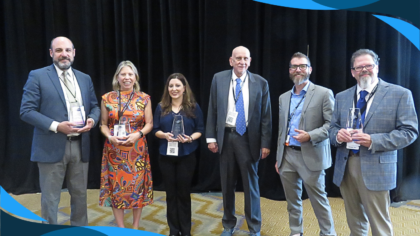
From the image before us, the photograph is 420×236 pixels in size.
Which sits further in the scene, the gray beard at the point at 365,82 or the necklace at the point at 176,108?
the necklace at the point at 176,108

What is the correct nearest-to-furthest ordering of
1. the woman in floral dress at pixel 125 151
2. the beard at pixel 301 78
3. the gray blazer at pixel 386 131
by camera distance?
the gray blazer at pixel 386 131
the beard at pixel 301 78
the woman in floral dress at pixel 125 151

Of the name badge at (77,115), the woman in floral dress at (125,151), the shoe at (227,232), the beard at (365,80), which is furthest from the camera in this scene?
the shoe at (227,232)

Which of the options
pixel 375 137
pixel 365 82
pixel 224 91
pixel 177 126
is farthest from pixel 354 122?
pixel 177 126

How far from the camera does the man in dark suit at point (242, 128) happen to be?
2.58 m

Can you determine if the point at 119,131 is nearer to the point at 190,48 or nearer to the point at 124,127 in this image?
the point at 124,127

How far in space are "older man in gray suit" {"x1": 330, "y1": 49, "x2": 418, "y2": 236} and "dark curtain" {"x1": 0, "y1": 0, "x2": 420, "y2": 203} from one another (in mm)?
1895

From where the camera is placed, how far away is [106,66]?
14.4ft

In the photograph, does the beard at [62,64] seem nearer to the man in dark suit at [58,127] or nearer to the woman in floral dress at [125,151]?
the man in dark suit at [58,127]

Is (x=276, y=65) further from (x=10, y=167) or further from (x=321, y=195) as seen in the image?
(x=10, y=167)

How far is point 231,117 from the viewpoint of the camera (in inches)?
102

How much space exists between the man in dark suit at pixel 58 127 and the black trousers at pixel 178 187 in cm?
76

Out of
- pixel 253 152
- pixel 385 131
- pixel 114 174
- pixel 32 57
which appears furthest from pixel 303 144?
pixel 32 57

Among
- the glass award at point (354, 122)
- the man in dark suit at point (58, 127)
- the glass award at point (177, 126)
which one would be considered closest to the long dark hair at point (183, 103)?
the glass award at point (177, 126)

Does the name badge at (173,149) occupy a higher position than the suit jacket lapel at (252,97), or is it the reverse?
the suit jacket lapel at (252,97)
